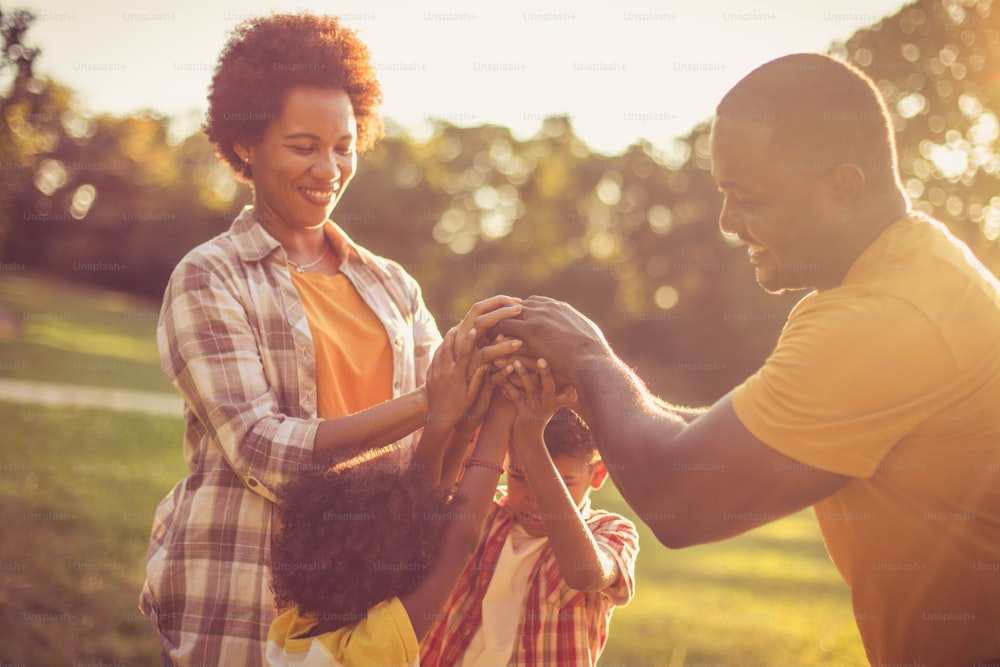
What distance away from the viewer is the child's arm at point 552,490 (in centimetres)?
292

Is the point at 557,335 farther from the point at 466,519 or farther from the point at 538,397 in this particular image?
the point at 466,519

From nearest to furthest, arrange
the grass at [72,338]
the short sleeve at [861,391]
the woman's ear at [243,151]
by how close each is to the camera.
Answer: the short sleeve at [861,391] < the woman's ear at [243,151] < the grass at [72,338]

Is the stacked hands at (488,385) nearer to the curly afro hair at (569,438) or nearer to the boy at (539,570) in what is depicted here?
the boy at (539,570)

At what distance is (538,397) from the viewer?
311cm

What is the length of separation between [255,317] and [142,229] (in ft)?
125

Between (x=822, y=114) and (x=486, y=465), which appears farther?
(x=486, y=465)

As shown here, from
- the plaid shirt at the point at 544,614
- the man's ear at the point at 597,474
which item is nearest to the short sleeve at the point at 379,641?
the plaid shirt at the point at 544,614

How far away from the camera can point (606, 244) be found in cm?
3344

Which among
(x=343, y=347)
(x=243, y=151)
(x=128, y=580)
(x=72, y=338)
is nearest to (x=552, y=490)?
(x=343, y=347)

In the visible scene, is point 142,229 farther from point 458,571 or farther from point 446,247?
point 458,571

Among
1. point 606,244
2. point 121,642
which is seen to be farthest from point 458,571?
point 606,244

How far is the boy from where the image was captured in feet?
9.70

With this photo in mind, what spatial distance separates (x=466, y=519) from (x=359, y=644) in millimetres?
510

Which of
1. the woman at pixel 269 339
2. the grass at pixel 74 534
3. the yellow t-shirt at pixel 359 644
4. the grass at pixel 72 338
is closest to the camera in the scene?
the yellow t-shirt at pixel 359 644
